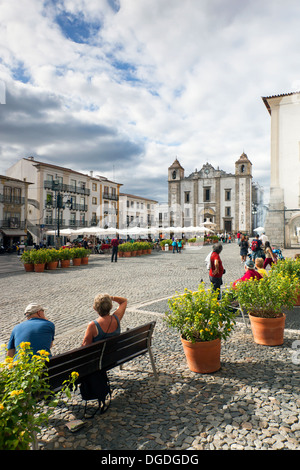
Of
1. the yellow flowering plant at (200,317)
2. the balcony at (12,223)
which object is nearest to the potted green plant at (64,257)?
the yellow flowering plant at (200,317)

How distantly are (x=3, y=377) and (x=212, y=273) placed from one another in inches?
227

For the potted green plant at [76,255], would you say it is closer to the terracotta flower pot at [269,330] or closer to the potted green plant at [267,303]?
the potted green plant at [267,303]

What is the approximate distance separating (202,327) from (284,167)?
2285 cm

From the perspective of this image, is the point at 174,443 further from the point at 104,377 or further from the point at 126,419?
the point at 104,377

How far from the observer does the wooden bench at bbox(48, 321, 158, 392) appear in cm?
284

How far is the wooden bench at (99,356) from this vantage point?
284cm

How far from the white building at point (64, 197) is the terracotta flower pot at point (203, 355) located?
1188 inches

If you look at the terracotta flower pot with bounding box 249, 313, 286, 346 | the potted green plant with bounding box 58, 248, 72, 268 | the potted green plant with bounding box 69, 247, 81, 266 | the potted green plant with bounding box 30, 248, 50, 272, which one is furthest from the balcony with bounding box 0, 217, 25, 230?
the terracotta flower pot with bounding box 249, 313, 286, 346

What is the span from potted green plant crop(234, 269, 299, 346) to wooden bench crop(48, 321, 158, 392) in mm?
1800

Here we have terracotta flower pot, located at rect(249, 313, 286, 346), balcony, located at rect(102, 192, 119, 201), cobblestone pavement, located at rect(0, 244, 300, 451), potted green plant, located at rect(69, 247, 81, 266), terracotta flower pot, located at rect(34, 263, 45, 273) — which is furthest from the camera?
balcony, located at rect(102, 192, 119, 201)

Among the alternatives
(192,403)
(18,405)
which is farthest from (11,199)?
(18,405)

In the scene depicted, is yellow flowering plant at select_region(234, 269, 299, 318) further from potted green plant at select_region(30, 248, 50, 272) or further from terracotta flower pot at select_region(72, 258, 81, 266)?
terracotta flower pot at select_region(72, 258, 81, 266)

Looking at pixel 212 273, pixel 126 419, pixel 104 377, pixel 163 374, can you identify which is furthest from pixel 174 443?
pixel 212 273

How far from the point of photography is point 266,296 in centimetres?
480
